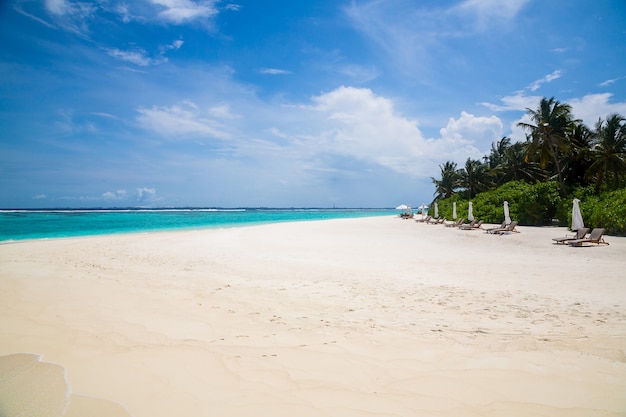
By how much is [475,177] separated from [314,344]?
47.3m

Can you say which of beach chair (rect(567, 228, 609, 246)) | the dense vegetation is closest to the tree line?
the dense vegetation

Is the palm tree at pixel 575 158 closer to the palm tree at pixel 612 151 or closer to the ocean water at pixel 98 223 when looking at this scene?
the palm tree at pixel 612 151

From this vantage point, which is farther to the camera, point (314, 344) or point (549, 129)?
point (549, 129)

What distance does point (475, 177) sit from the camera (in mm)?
44844

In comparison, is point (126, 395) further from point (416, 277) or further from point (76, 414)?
point (416, 277)

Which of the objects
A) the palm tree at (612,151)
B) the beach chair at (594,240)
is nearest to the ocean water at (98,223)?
the beach chair at (594,240)

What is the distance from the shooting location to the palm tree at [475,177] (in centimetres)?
4450

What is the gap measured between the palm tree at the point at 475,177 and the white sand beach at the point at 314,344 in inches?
1607

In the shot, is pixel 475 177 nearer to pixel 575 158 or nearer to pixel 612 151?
pixel 575 158

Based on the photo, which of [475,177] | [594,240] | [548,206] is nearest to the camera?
[594,240]

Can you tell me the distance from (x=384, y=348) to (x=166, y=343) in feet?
7.92

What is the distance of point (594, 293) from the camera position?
5.78 meters

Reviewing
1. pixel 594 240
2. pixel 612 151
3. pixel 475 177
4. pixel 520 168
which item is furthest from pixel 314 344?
pixel 475 177

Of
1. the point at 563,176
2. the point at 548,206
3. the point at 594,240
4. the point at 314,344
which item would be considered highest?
the point at 563,176
